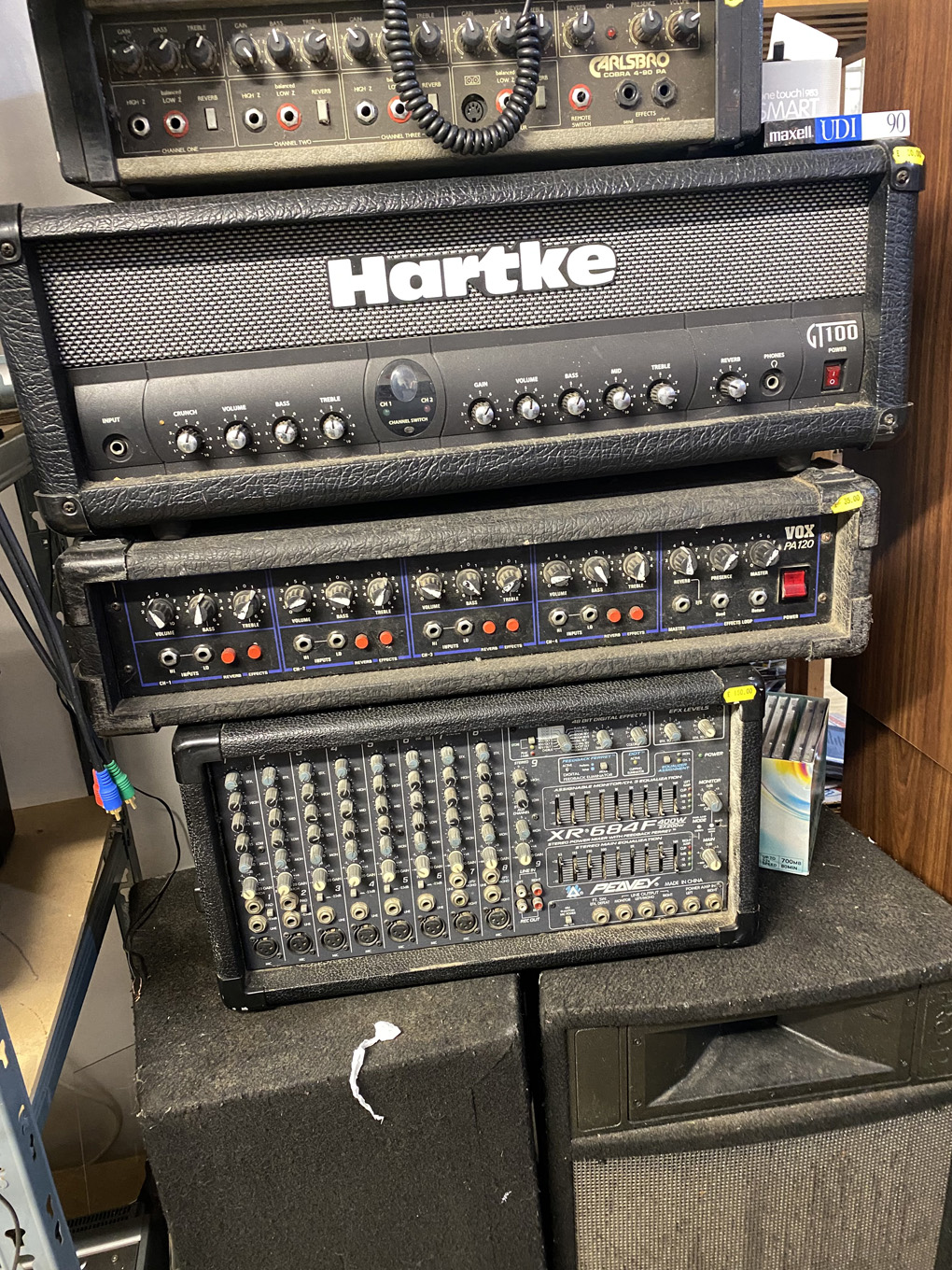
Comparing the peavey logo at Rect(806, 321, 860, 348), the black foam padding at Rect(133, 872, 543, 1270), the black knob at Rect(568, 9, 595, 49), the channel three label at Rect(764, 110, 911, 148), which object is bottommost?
the black foam padding at Rect(133, 872, 543, 1270)

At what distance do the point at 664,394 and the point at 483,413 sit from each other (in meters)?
0.15

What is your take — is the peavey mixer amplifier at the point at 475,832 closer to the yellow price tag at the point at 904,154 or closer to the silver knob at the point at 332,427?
the silver knob at the point at 332,427

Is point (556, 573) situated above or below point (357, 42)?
below

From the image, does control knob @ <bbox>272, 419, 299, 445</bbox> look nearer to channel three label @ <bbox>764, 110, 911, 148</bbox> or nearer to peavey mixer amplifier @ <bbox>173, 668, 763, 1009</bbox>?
peavey mixer amplifier @ <bbox>173, 668, 763, 1009</bbox>

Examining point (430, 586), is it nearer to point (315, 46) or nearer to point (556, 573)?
point (556, 573)

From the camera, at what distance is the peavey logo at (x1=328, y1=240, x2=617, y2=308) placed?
724 millimetres

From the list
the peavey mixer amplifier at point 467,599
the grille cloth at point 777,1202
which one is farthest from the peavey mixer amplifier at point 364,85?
the grille cloth at point 777,1202

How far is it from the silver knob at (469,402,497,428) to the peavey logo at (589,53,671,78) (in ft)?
0.87

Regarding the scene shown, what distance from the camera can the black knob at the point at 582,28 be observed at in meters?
0.69

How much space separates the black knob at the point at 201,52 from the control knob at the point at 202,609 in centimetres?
40

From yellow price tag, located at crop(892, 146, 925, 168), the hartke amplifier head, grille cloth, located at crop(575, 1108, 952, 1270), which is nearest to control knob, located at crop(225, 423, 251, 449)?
the hartke amplifier head

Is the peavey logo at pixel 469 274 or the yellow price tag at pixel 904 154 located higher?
the yellow price tag at pixel 904 154

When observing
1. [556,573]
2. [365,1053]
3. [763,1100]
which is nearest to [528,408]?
[556,573]

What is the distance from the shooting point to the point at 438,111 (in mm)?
704
